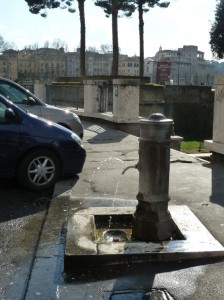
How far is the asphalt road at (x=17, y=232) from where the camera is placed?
3758 millimetres

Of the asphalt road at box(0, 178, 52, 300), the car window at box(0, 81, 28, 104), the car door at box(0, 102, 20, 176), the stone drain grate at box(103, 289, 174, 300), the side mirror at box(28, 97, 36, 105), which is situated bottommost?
the asphalt road at box(0, 178, 52, 300)

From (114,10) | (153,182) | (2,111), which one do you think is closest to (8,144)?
(2,111)

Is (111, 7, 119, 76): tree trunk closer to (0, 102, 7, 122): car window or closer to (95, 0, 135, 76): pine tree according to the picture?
(95, 0, 135, 76): pine tree

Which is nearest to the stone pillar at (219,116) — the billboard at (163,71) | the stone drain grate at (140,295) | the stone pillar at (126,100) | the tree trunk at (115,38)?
the stone drain grate at (140,295)

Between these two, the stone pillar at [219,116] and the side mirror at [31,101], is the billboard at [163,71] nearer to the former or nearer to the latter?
the side mirror at [31,101]

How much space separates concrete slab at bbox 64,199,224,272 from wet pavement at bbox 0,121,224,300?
0.07 m

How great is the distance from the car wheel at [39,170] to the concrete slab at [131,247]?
6.35ft

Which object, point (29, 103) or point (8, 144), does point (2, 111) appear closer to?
point (8, 144)

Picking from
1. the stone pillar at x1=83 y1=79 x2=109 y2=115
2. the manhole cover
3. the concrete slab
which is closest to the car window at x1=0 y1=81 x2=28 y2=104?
the concrete slab

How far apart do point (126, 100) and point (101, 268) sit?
35.4 feet

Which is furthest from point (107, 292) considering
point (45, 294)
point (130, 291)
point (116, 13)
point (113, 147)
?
point (116, 13)

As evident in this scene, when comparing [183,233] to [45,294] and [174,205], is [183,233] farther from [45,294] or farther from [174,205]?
[45,294]

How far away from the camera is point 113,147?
1096 centimetres

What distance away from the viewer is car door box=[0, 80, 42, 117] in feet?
34.0
